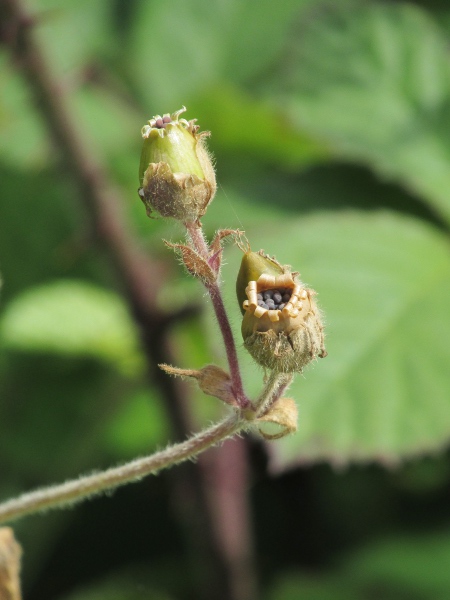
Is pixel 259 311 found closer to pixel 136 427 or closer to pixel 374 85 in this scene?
pixel 374 85

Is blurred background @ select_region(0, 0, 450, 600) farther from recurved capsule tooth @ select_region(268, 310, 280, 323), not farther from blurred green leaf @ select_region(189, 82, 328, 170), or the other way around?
recurved capsule tooth @ select_region(268, 310, 280, 323)

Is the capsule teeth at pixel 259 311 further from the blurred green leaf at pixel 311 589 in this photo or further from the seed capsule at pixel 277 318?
the blurred green leaf at pixel 311 589

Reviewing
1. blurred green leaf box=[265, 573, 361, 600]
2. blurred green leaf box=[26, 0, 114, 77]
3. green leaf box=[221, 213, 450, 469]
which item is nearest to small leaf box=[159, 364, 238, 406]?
green leaf box=[221, 213, 450, 469]

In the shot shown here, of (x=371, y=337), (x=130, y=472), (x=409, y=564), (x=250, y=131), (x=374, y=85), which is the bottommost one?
(x=130, y=472)

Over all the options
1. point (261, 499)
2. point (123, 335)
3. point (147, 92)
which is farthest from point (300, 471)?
point (147, 92)

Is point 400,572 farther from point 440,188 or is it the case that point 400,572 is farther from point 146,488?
point 440,188

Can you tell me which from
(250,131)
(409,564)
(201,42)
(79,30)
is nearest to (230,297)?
(250,131)

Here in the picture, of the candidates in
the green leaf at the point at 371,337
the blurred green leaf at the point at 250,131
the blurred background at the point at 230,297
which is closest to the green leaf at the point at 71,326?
the blurred background at the point at 230,297
